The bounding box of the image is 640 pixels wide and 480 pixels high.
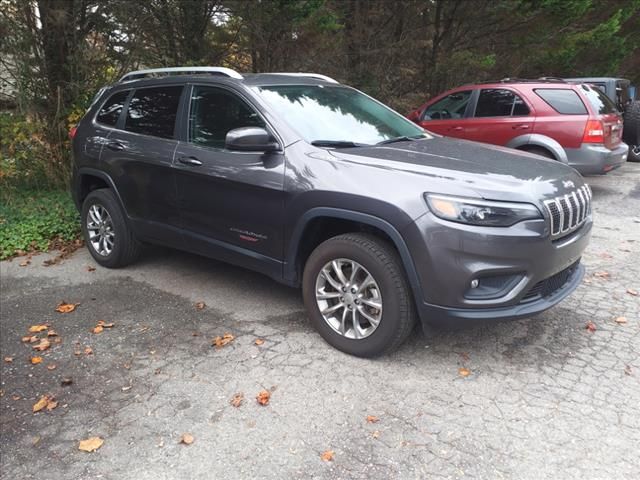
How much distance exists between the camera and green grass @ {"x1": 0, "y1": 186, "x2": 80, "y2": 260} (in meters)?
6.29

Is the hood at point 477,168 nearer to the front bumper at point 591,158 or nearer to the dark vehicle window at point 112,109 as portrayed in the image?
the dark vehicle window at point 112,109

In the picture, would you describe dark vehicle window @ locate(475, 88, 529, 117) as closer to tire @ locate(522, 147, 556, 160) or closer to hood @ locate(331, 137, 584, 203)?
tire @ locate(522, 147, 556, 160)

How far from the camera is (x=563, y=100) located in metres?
7.78

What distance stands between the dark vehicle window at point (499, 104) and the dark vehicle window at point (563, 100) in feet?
1.03

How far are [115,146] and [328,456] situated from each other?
3.64 m

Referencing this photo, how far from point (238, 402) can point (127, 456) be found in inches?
26.3

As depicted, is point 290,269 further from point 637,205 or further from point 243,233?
point 637,205

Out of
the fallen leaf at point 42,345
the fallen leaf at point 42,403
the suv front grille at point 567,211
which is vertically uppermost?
the suv front grille at point 567,211

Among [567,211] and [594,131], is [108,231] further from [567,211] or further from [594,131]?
[594,131]

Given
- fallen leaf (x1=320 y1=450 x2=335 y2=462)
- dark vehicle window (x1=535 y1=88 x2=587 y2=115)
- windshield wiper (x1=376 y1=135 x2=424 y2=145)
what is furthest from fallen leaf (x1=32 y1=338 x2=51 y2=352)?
dark vehicle window (x1=535 y1=88 x2=587 y2=115)

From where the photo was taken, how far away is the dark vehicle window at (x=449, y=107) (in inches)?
349

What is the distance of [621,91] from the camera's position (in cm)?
995

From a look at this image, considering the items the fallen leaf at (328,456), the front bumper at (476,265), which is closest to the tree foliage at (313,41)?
the front bumper at (476,265)

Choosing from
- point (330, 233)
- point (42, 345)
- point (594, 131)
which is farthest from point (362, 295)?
point (594, 131)
